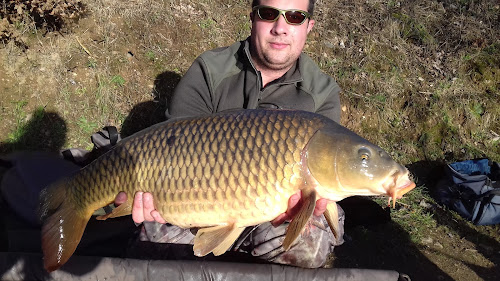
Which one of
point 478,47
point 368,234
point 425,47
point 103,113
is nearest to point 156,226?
point 103,113

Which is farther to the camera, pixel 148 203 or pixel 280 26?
pixel 280 26

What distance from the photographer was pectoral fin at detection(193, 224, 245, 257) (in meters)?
1.31

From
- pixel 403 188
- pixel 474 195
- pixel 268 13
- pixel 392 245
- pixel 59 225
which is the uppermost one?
pixel 268 13

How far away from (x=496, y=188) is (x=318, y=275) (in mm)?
1844

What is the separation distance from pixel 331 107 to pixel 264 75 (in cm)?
41


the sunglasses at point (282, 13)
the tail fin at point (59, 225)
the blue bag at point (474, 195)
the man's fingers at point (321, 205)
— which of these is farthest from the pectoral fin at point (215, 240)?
the blue bag at point (474, 195)

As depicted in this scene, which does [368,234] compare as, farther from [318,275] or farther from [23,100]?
[23,100]

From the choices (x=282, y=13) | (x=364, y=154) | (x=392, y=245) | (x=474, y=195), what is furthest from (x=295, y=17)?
(x=474, y=195)

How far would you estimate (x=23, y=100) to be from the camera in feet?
8.30

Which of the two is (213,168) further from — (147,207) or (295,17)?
(295,17)

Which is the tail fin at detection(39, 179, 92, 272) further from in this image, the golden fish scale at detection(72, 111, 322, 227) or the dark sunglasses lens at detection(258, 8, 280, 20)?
the dark sunglasses lens at detection(258, 8, 280, 20)

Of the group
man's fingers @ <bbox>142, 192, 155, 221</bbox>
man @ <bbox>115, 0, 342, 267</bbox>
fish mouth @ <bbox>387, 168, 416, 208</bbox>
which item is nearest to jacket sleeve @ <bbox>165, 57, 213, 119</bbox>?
man @ <bbox>115, 0, 342, 267</bbox>

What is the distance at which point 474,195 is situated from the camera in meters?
2.67

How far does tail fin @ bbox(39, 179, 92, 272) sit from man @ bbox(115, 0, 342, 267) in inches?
18.1
